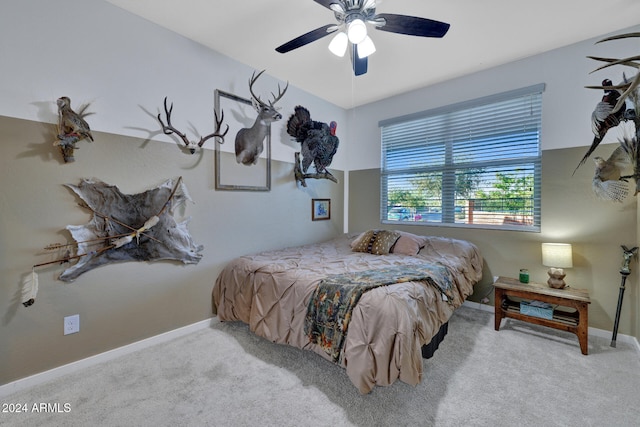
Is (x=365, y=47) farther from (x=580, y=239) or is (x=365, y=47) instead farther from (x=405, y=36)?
(x=580, y=239)

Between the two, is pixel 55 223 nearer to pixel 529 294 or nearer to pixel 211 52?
pixel 211 52

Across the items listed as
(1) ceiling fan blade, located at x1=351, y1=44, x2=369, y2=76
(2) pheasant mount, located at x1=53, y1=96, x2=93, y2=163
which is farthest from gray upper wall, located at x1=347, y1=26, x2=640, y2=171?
(2) pheasant mount, located at x1=53, y1=96, x2=93, y2=163

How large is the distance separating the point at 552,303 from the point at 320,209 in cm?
281

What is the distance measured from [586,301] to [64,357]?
4148 mm

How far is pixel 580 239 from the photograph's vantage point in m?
2.66

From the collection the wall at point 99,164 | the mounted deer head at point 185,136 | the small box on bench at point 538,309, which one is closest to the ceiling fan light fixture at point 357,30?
the mounted deer head at point 185,136

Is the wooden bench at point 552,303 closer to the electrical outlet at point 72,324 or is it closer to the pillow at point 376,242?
the pillow at point 376,242

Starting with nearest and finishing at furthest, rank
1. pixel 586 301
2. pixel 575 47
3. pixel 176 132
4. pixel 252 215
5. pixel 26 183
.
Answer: pixel 26 183
pixel 586 301
pixel 176 132
pixel 575 47
pixel 252 215

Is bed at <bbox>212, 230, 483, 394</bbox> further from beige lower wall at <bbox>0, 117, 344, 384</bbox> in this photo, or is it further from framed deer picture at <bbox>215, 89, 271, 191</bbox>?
framed deer picture at <bbox>215, 89, 271, 191</bbox>

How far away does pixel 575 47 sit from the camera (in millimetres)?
2660

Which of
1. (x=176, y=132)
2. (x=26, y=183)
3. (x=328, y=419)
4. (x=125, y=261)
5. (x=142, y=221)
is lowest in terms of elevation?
(x=328, y=419)

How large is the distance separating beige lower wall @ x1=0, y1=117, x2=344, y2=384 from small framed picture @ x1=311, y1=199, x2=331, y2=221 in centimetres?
102

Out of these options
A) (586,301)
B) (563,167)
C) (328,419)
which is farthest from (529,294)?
(328,419)

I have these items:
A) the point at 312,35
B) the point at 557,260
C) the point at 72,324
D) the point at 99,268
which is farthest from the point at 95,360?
the point at 557,260
